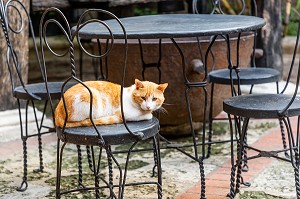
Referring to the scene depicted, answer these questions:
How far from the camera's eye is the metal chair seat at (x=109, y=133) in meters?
2.93

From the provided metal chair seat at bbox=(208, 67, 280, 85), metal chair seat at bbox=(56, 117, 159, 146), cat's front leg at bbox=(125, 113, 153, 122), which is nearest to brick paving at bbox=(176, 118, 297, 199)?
metal chair seat at bbox=(208, 67, 280, 85)

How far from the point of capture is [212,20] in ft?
13.3

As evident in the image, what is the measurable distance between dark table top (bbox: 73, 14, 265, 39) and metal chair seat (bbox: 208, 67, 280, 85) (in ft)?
1.45

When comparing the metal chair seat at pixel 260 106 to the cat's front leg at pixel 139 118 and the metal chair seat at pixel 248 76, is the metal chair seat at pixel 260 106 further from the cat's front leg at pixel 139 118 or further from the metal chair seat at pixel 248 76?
the metal chair seat at pixel 248 76

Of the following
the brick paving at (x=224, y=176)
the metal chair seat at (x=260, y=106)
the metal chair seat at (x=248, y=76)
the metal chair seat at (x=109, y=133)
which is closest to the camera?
the metal chair seat at (x=109, y=133)

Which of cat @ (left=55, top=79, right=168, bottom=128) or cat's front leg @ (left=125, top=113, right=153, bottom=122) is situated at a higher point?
cat @ (left=55, top=79, right=168, bottom=128)

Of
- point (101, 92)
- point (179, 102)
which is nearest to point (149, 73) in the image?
point (179, 102)

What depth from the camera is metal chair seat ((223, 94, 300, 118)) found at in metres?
3.32

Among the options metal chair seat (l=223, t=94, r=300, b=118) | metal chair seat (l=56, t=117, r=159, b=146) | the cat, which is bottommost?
metal chair seat (l=223, t=94, r=300, b=118)

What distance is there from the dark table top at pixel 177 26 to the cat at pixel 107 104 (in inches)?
10.4

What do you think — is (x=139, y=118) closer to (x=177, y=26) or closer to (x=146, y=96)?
(x=146, y=96)

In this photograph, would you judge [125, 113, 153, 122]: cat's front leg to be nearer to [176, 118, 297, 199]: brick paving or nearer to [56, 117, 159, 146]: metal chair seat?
[56, 117, 159, 146]: metal chair seat

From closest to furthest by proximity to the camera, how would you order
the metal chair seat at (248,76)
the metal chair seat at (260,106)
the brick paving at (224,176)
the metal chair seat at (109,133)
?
the metal chair seat at (109,133) < the metal chair seat at (260,106) < the brick paving at (224,176) < the metal chair seat at (248,76)

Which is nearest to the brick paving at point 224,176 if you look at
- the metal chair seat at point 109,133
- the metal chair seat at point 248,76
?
the metal chair seat at point 248,76
